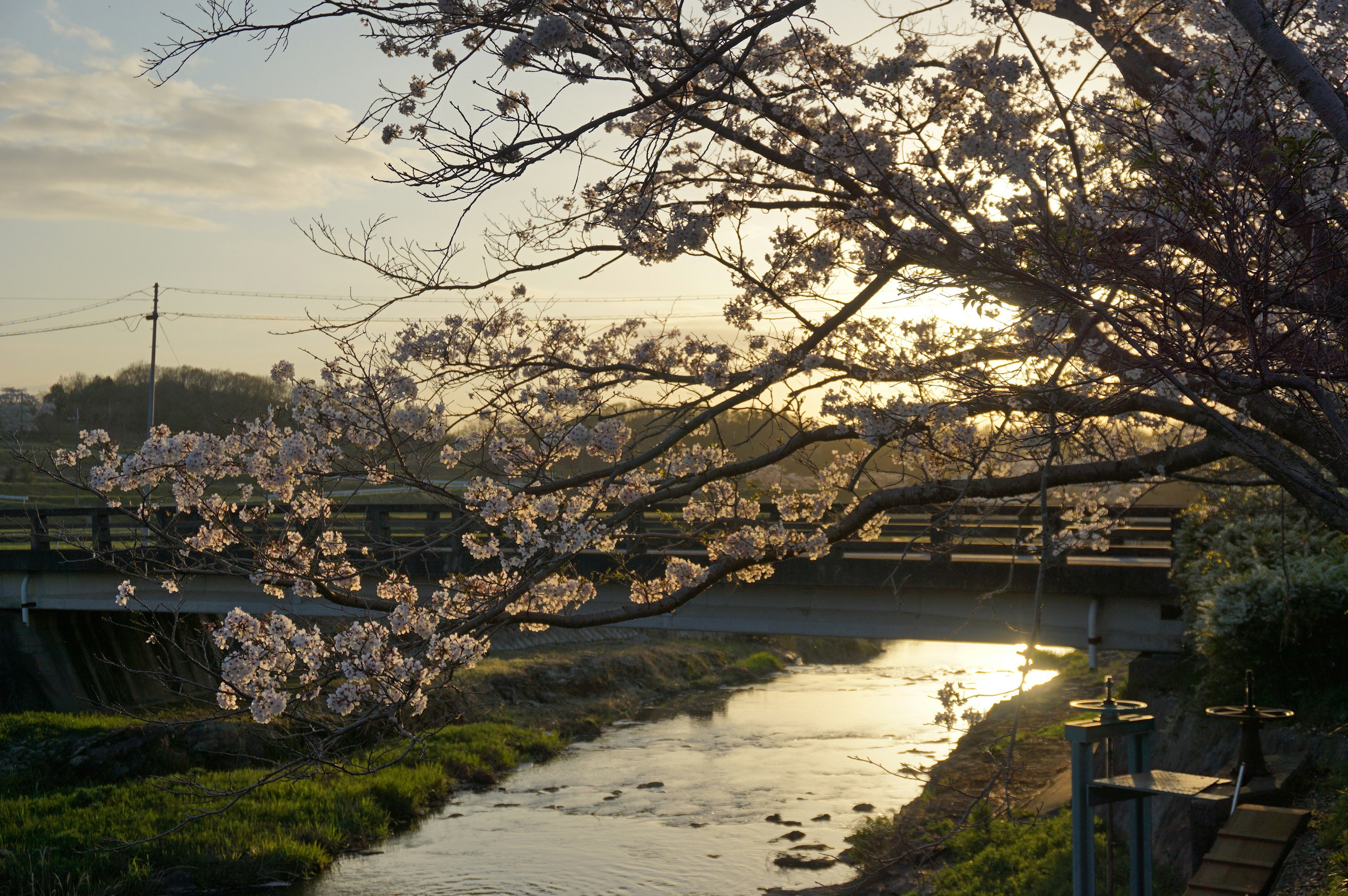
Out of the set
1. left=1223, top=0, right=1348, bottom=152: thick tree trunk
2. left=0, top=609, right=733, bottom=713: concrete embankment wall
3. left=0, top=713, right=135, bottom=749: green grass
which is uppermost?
left=1223, top=0, right=1348, bottom=152: thick tree trunk

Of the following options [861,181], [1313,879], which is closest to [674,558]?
[861,181]

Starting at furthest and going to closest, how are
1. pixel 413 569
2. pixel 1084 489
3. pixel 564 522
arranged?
1. pixel 413 569
2. pixel 1084 489
3. pixel 564 522

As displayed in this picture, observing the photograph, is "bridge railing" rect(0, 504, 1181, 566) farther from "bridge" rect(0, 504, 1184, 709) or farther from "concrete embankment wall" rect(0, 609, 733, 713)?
"concrete embankment wall" rect(0, 609, 733, 713)

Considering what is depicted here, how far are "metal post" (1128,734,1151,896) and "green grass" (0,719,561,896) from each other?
34.7 ft

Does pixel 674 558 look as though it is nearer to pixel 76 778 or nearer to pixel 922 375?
pixel 922 375

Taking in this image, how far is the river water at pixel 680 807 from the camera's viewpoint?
13.9m

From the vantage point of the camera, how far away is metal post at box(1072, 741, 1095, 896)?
16.6 feet

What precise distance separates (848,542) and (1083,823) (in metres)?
7.69

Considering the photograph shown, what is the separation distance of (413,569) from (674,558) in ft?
33.0

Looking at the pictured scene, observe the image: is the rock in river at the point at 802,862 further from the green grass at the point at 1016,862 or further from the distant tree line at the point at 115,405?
the distant tree line at the point at 115,405

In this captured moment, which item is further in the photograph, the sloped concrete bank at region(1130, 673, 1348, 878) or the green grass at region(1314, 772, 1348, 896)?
the sloped concrete bank at region(1130, 673, 1348, 878)

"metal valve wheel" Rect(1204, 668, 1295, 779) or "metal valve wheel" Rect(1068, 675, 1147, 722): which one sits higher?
"metal valve wheel" Rect(1068, 675, 1147, 722)

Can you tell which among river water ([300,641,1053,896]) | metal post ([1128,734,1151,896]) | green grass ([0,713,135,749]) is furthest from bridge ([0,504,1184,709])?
metal post ([1128,734,1151,896])

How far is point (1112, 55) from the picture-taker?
22.3ft
